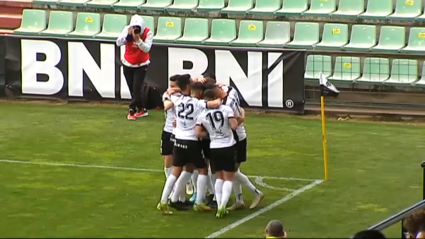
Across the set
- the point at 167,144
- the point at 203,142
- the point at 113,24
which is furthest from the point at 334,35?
the point at 203,142

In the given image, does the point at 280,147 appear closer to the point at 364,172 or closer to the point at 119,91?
the point at 364,172

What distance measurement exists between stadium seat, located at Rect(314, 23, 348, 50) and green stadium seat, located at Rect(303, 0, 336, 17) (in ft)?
1.81

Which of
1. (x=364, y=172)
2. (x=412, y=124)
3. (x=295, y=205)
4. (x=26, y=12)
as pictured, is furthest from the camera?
(x=26, y=12)

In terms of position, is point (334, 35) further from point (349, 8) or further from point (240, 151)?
point (240, 151)

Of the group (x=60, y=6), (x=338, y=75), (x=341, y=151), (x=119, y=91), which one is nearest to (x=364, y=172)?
(x=341, y=151)

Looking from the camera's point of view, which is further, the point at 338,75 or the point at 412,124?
the point at 338,75

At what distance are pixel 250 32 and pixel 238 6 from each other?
934 millimetres

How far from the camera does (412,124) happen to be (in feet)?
55.8

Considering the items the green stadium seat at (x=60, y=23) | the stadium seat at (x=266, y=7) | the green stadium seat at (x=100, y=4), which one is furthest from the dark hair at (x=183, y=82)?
the green stadium seat at (x=100, y=4)

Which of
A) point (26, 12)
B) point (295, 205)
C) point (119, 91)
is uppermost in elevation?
point (26, 12)

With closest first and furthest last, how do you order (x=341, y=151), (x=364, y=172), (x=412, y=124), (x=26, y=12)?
(x=364, y=172), (x=341, y=151), (x=412, y=124), (x=26, y=12)

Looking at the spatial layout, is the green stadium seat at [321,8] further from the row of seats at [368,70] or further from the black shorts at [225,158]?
the black shorts at [225,158]

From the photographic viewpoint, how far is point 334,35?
1925 cm

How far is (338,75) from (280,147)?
3693 millimetres
